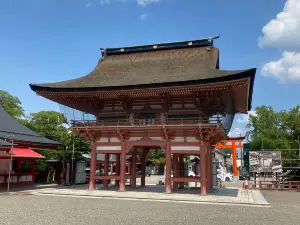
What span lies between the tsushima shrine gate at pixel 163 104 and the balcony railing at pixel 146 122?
0.10ft

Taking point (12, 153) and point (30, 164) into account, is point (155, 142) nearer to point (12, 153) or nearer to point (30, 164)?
point (12, 153)

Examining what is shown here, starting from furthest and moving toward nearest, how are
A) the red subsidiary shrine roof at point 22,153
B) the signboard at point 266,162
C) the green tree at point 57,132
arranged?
the green tree at point 57,132 < the signboard at point 266,162 < the red subsidiary shrine roof at point 22,153

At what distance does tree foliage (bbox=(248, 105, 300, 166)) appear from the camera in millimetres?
47594

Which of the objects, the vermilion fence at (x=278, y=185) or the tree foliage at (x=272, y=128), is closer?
the vermilion fence at (x=278, y=185)

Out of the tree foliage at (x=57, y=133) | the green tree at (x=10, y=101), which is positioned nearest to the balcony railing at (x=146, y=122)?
the tree foliage at (x=57, y=133)

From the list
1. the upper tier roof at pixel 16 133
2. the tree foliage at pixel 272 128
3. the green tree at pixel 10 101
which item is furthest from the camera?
the tree foliage at pixel 272 128

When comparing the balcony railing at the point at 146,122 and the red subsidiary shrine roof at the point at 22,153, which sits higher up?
the balcony railing at the point at 146,122

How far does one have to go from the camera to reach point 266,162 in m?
27.8

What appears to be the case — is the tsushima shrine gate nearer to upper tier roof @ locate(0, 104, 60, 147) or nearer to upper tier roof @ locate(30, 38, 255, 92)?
upper tier roof @ locate(30, 38, 255, 92)

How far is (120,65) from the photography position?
990 inches

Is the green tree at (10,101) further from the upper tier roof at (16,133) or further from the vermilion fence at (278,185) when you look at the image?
the vermilion fence at (278,185)

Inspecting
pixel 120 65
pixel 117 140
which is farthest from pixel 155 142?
pixel 120 65

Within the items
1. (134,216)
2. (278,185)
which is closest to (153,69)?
(134,216)

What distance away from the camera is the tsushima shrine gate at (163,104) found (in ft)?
60.8
